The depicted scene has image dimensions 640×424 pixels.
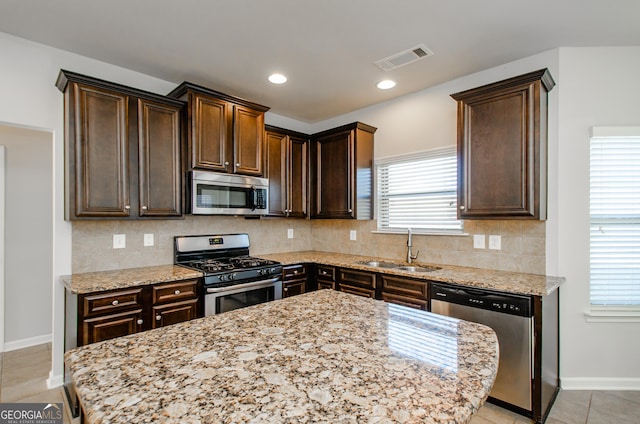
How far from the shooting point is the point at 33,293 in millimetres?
3488

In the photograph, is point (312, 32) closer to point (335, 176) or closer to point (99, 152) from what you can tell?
point (335, 176)

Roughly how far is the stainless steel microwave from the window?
140 centimetres

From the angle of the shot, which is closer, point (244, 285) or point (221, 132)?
point (244, 285)

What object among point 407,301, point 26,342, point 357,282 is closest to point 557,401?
point 407,301

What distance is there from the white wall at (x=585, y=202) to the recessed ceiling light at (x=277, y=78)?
7.74ft

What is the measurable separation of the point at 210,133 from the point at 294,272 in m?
1.66

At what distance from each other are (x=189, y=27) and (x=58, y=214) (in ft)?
5.89

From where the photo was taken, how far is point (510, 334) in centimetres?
224

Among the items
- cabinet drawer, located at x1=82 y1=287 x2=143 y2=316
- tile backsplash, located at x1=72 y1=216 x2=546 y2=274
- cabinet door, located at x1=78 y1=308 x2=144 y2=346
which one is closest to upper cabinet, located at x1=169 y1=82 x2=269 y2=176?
tile backsplash, located at x1=72 y1=216 x2=546 y2=274

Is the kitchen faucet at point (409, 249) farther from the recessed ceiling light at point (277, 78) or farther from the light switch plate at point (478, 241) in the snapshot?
the recessed ceiling light at point (277, 78)

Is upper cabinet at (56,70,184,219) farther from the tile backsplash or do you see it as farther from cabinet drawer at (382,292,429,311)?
cabinet drawer at (382,292,429,311)

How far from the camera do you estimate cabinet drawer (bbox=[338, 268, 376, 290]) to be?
3111 millimetres

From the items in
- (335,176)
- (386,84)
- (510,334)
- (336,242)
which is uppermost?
(386,84)

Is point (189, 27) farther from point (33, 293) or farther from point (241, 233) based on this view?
point (33, 293)
